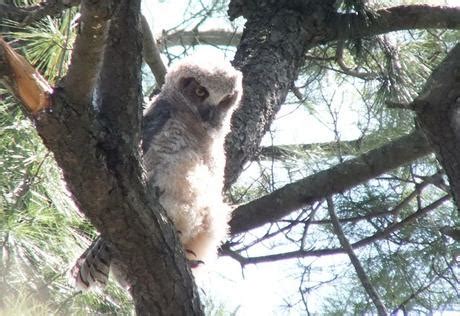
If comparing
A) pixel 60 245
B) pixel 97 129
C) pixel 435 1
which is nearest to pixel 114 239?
pixel 97 129

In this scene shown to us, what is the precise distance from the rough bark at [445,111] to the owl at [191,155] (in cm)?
90

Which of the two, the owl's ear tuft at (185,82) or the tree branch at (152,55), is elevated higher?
the tree branch at (152,55)

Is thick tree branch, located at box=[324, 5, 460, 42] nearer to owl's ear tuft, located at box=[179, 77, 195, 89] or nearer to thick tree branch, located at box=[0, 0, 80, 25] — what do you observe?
owl's ear tuft, located at box=[179, 77, 195, 89]

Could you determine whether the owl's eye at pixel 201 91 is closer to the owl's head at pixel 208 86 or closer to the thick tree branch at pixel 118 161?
the owl's head at pixel 208 86

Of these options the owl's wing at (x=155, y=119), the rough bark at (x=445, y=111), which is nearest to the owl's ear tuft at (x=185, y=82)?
the owl's wing at (x=155, y=119)

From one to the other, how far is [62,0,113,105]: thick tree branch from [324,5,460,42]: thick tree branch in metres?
2.04

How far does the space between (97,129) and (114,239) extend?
32 centimetres

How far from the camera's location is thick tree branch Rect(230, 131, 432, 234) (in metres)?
3.09

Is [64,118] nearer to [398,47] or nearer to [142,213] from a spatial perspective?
[142,213]

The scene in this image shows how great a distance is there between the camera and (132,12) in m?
1.84

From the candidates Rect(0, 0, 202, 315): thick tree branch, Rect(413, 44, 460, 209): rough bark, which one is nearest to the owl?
Rect(0, 0, 202, 315): thick tree branch

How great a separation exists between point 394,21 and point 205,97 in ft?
3.01

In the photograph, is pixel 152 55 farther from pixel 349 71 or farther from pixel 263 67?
pixel 349 71

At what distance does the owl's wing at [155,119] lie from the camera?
2.91 m
